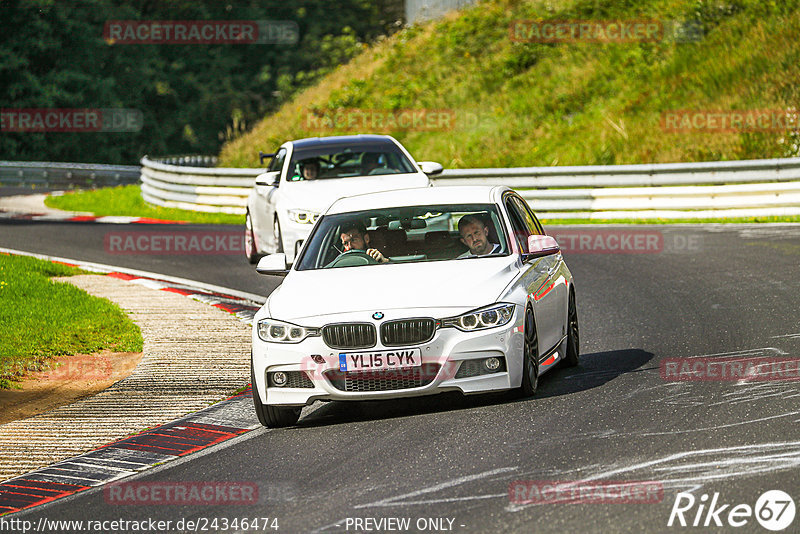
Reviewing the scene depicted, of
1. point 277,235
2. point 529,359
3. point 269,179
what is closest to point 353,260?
Result: point 529,359

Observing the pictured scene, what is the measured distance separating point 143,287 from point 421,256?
7738 mm

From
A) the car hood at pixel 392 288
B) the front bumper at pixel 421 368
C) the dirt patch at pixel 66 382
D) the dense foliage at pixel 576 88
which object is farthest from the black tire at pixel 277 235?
the dense foliage at pixel 576 88

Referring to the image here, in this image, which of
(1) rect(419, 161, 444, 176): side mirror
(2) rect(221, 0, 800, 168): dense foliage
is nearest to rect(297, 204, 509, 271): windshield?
(1) rect(419, 161, 444, 176): side mirror

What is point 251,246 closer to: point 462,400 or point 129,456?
point 462,400

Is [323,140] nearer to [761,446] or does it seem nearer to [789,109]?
[761,446]

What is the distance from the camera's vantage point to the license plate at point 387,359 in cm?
827

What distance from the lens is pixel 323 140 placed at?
17312 mm

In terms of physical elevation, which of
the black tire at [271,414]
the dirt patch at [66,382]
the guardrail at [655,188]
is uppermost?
the black tire at [271,414]

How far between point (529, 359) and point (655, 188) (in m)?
15.0

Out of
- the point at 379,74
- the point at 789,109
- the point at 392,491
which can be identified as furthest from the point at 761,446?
the point at 379,74

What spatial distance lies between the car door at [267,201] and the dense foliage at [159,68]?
106ft

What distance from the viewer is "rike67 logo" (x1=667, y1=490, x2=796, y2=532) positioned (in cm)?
579

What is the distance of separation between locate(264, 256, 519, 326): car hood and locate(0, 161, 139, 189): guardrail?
34.8 m

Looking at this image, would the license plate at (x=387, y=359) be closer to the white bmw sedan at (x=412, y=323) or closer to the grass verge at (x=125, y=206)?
the white bmw sedan at (x=412, y=323)
